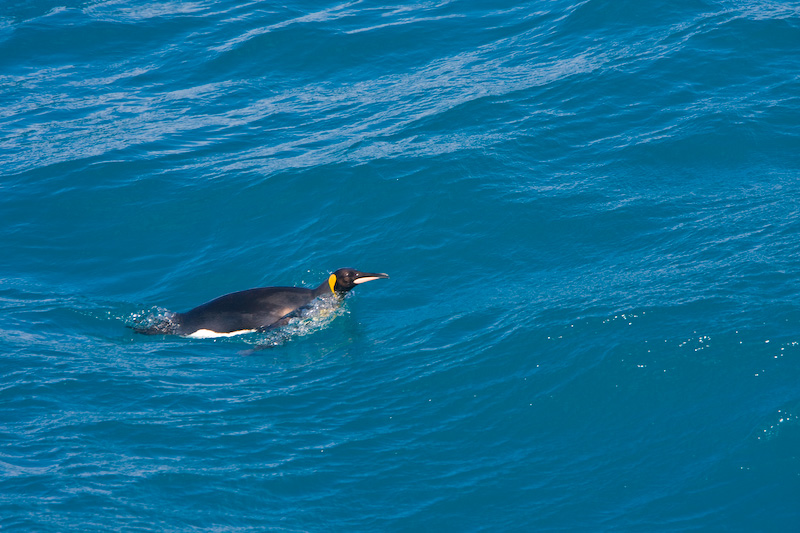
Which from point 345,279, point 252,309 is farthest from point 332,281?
point 252,309

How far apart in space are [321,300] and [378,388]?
8.75ft

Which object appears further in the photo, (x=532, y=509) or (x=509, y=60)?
(x=509, y=60)

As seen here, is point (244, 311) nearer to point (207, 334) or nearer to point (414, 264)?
point (207, 334)

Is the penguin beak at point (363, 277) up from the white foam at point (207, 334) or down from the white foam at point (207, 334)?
up

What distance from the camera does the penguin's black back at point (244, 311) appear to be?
1238 cm

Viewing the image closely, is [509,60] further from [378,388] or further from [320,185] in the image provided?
[378,388]

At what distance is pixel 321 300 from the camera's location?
12844 mm

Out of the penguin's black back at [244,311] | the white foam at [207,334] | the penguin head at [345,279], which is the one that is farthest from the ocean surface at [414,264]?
the penguin head at [345,279]

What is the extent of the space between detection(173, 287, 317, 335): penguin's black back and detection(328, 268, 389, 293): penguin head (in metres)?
0.40

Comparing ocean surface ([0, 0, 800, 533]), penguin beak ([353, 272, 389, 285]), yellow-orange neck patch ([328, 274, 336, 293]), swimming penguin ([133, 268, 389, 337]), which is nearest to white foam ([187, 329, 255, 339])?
swimming penguin ([133, 268, 389, 337])

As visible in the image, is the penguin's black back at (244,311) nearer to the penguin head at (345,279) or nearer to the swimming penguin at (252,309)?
the swimming penguin at (252,309)

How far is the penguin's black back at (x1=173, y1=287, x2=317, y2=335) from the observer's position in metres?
12.4

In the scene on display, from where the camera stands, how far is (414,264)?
44.4 feet

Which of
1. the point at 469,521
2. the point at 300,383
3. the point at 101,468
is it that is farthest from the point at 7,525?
the point at 469,521
